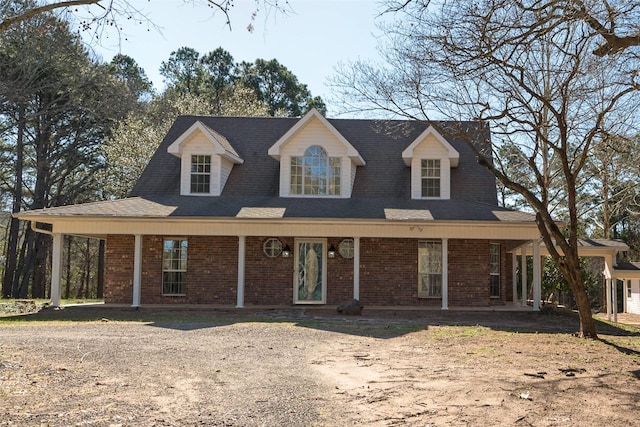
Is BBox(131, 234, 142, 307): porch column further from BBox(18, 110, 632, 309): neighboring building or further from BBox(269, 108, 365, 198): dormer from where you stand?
BBox(269, 108, 365, 198): dormer

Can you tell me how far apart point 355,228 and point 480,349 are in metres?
7.77

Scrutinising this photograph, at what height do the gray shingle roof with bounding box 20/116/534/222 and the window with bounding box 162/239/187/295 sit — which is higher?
the gray shingle roof with bounding box 20/116/534/222

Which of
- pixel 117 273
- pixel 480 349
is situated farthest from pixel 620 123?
pixel 117 273

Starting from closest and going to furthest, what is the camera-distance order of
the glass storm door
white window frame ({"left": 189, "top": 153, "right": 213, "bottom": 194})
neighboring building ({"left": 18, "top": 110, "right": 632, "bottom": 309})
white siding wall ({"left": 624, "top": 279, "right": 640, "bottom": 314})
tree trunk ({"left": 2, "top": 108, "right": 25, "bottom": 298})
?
neighboring building ({"left": 18, "top": 110, "right": 632, "bottom": 309})
the glass storm door
white window frame ({"left": 189, "top": 153, "right": 213, "bottom": 194})
tree trunk ({"left": 2, "top": 108, "right": 25, "bottom": 298})
white siding wall ({"left": 624, "top": 279, "right": 640, "bottom": 314})

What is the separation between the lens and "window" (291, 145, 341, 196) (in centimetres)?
2114

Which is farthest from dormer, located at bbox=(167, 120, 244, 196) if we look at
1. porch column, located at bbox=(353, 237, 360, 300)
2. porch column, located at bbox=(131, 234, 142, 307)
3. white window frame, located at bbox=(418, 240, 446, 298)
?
white window frame, located at bbox=(418, 240, 446, 298)

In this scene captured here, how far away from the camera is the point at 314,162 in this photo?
2120 centimetres

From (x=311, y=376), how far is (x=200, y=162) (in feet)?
45.1

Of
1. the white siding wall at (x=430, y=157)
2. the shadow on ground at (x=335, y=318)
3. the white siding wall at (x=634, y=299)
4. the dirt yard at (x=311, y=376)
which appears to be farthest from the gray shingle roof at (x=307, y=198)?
the white siding wall at (x=634, y=299)

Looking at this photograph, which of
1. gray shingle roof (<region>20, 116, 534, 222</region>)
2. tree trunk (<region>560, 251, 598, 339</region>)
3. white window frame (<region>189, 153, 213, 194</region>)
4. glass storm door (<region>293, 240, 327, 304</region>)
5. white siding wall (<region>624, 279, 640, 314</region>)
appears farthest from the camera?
white siding wall (<region>624, 279, 640, 314</region>)

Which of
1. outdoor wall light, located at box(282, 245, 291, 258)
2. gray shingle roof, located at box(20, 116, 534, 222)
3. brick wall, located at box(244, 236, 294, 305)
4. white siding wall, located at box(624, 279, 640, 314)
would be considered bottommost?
white siding wall, located at box(624, 279, 640, 314)

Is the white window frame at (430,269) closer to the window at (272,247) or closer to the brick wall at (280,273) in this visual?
the brick wall at (280,273)

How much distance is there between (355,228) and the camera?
726 inches

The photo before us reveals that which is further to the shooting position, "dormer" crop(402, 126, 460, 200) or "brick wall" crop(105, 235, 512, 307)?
"dormer" crop(402, 126, 460, 200)
